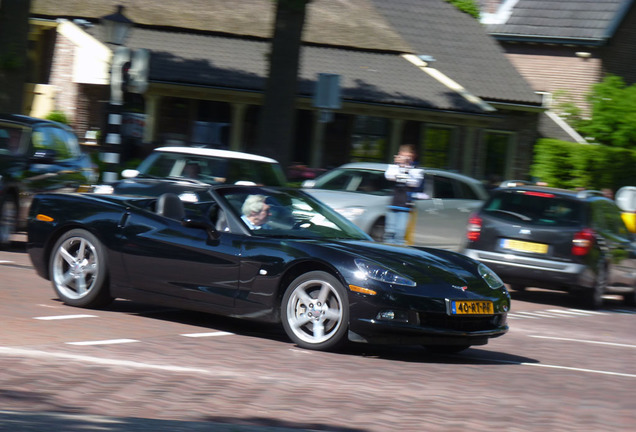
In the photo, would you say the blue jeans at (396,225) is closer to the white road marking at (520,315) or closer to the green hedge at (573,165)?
the white road marking at (520,315)

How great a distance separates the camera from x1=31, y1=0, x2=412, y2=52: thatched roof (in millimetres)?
28598

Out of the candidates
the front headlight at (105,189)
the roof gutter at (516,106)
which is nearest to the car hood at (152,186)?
the front headlight at (105,189)

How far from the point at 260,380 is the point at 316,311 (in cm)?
139

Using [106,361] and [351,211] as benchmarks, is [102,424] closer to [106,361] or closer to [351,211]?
[106,361]

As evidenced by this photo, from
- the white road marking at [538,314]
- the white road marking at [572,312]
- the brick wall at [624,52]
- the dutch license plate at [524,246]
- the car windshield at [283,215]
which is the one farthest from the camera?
the brick wall at [624,52]

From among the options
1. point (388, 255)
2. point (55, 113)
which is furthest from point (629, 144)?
point (388, 255)

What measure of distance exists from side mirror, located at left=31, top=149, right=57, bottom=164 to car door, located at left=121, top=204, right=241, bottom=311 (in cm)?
571

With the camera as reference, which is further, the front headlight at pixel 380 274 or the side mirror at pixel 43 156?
the side mirror at pixel 43 156

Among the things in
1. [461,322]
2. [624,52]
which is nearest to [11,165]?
[461,322]

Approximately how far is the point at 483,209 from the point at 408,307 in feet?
22.5

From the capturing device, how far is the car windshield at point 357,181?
17.0 meters

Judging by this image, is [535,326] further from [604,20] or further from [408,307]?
[604,20]

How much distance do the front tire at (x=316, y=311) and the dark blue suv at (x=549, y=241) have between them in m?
6.26

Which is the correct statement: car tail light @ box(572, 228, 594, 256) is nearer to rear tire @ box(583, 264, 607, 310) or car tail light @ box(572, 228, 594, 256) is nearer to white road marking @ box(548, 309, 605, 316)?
rear tire @ box(583, 264, 607, 310)
